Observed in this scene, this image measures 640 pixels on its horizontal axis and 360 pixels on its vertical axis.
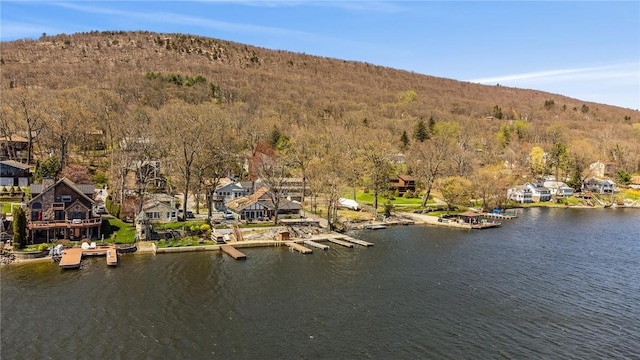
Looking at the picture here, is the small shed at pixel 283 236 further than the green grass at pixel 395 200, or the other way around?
the green grass at pixel 395 200

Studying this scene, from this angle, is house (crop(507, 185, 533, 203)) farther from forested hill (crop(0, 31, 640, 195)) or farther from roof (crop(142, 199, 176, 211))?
roof (crop(142, 199, 176, 211))

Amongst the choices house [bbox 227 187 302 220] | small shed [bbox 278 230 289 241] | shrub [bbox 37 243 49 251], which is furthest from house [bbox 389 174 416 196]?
shrub [bbox 37 243 49 251]

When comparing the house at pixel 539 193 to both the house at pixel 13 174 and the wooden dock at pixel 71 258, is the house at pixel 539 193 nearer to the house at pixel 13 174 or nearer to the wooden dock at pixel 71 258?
the wooden dock at pixel 71 258

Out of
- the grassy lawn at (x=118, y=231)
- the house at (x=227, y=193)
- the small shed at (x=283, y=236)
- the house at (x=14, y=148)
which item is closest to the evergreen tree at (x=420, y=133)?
the house at (x=227, y=193)

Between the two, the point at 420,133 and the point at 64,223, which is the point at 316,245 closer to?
the point at 64,223

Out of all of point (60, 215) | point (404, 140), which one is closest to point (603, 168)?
point (404, 140)

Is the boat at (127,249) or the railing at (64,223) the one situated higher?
the railing at (64,223)
